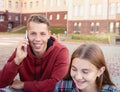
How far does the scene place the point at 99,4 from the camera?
5044 centimetres

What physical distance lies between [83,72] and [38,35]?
1.05 metres

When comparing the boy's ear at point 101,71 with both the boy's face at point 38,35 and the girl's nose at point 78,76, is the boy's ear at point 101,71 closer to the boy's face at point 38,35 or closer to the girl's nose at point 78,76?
the girl's nose at point 78,76

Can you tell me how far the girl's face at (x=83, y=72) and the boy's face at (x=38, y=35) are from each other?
0.93 meters

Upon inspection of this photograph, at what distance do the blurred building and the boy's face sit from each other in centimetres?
4316

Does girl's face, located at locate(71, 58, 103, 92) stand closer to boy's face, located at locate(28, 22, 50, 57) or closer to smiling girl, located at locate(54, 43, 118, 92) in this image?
smiling girl, located at locate(54, 43, 118, 92)

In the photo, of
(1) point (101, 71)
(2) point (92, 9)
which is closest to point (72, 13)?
(2) point (92, 9)

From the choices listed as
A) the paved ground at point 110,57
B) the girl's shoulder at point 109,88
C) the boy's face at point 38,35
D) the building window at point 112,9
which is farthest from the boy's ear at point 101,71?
the building window at point 112,9

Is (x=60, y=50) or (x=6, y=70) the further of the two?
(x=60, y=50)

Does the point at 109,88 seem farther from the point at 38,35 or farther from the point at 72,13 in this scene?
the point at 72,13

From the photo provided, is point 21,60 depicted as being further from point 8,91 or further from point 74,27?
point 74,27

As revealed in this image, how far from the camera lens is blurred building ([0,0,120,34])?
1905 inches

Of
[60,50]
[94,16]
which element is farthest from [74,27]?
[60,50]

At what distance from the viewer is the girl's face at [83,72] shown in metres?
2.74

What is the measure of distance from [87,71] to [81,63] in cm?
8
